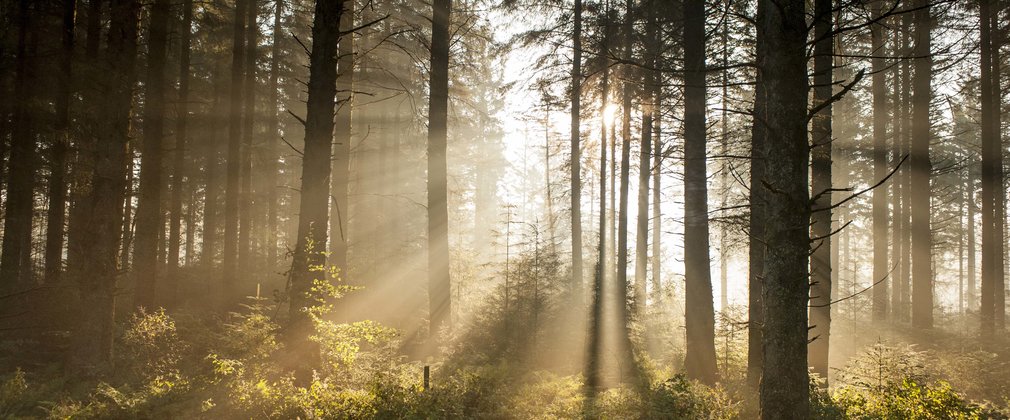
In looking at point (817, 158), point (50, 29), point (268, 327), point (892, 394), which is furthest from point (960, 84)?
point (50, 29)

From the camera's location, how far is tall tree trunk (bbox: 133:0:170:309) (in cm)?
1356

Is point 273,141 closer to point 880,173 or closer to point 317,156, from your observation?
point 317,156

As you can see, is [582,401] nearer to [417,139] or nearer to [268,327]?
[268,327]

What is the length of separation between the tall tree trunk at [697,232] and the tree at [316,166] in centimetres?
722

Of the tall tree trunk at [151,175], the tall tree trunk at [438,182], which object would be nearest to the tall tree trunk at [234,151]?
the tall tree trunk at [151,175]

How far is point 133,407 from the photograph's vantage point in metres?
7.28

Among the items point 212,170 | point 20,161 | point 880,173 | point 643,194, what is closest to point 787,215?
point 643,194

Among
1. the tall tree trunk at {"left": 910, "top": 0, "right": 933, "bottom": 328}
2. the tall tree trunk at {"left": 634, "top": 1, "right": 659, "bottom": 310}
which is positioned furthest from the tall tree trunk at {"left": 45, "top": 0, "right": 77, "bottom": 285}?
the tall tree trunk at {"left": 910, "top": 0, "right": 933, "bottom": 328}

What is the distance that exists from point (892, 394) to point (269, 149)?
85.9 ft

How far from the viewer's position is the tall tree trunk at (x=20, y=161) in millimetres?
13891

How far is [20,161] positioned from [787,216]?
20257 mm

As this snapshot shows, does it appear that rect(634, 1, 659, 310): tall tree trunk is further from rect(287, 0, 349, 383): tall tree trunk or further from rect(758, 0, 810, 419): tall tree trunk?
rect(287, 0, 349, 383): tall tree trunk

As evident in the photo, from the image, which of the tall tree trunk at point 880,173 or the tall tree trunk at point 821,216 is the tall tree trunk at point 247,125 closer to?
the tall tree trunk at point 821,216

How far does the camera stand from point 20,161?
1442 centimetres
